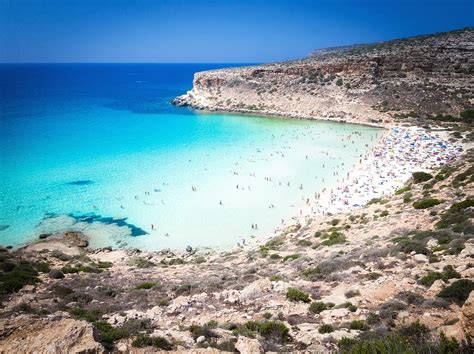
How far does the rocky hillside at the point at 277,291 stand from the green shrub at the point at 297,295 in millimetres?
32

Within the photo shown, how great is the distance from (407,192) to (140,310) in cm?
1695

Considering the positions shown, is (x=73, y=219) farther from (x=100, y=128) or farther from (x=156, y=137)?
(x=100, y=128)

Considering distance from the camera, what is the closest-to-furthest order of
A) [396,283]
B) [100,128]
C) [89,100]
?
1. [396,283]
2. [100,128]
3. [89,100]

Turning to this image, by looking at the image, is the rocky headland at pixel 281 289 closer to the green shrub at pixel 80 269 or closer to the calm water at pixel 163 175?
the green shrub at pixel 80 269

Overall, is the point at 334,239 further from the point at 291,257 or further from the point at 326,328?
the point at 326,328

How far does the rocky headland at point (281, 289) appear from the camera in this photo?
6.64 m

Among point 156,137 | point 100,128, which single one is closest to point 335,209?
point 156,137

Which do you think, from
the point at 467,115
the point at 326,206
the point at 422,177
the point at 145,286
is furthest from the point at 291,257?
the point at 467,115

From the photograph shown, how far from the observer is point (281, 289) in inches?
412

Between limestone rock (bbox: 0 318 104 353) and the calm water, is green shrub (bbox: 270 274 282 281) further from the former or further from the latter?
the calm water

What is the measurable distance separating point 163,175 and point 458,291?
25522mm

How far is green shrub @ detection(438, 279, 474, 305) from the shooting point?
7.54 metres

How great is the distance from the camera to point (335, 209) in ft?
70.6

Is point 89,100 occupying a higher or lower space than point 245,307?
higher
